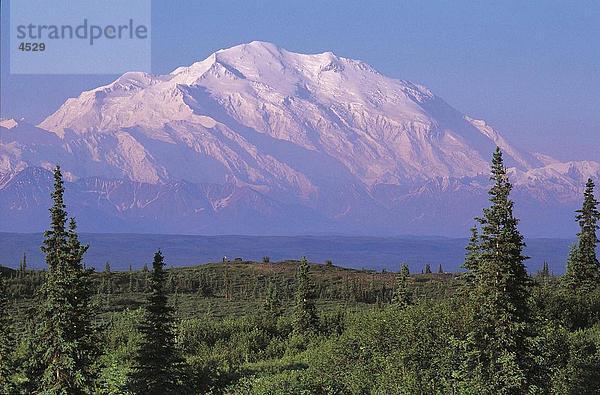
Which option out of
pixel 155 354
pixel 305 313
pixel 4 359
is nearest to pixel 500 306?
pixel 155 354

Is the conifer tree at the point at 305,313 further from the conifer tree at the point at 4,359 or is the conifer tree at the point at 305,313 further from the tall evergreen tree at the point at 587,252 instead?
the conifer tree at the point at 4,359

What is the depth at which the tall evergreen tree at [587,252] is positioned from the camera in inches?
3497

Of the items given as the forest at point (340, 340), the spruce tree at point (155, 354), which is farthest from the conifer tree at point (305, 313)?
the spruce tree at point (155, 354)

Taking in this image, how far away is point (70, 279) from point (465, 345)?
20.7 meters

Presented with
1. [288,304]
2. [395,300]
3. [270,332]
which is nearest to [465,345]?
[270,332]

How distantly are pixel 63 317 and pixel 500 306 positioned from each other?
22172mm

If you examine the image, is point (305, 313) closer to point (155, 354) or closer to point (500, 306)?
point (155, 354)

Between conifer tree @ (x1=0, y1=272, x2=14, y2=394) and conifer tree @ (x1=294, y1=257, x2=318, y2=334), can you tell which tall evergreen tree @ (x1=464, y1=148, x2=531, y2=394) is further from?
conifer tree @ (x1=294, y1=257, x2=318, y2=334)

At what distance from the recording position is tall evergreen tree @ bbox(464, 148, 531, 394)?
44.2m

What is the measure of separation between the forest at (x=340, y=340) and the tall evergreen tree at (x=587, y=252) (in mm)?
141

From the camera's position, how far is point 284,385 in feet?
176

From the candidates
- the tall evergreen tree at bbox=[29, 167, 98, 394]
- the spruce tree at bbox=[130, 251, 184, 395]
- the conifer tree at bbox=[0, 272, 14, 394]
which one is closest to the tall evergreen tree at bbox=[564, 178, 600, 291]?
the spruce tree at bbox=[130, 251, 184, 395]

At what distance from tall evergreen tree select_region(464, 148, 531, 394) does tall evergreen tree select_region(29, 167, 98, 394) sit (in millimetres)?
19965

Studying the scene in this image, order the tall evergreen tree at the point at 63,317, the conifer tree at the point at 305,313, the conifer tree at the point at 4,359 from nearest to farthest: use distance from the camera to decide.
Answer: the tall evergreen tree at the point at 63,317 < the conifer tree at the point at 4,359 < the conifer tree at the point at 305,313
